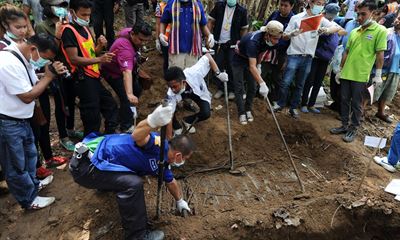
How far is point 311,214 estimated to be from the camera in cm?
390

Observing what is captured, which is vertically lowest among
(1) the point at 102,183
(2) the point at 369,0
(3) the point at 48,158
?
(3) the point at 48,158

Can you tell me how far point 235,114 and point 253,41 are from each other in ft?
4.96

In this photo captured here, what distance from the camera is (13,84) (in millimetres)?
3012

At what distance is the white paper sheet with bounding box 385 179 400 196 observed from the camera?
4.29 metres

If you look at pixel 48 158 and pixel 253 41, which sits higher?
pixel 253 41

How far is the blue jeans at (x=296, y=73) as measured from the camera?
557 cm

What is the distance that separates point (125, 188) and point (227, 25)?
3.82 meters

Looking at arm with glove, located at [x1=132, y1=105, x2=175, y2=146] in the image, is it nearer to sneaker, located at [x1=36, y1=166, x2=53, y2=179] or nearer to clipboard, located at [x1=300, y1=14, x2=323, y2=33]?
sneaker, located at [x1=36, y1=166, x2=53, y2=179]

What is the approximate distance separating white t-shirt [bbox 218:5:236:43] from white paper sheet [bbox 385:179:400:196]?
3.50 meters

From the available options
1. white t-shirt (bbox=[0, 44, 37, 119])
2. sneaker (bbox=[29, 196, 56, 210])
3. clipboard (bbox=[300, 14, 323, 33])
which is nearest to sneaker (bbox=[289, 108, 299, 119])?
clipboard (bbox=[300, 14, 323, 33])

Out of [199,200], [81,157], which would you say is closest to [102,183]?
A: [81,157]

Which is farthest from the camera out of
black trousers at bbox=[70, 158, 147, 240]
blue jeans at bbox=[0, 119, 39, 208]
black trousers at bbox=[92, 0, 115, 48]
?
black trousers at bbox=[92, 0, 115, 48]

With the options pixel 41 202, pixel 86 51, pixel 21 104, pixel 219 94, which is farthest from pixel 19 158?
pixel 219 94

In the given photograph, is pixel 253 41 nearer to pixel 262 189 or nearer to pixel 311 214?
pixel 262 189
